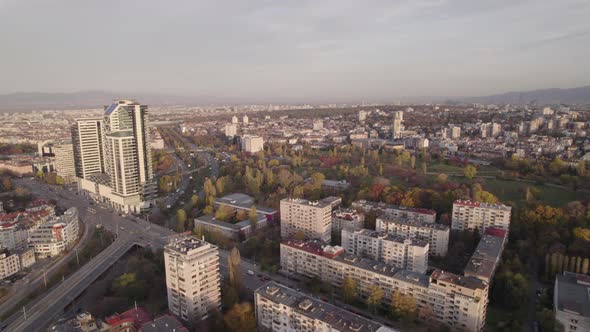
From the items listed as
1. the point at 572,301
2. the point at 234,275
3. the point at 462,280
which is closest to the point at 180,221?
the point at 234,275

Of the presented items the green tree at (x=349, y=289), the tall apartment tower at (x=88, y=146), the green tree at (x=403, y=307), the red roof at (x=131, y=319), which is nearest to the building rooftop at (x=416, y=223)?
the green tree at (x=349, y=289)

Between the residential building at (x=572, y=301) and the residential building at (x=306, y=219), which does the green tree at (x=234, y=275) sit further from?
the residential building at (x=572, y=301)

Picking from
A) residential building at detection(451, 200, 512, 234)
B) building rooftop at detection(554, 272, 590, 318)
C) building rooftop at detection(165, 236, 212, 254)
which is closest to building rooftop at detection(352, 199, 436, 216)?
residential building at detection(451, 200, 512, 234)

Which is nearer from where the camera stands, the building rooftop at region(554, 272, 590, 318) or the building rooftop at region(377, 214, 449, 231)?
the building rooftop at region(554, 272, 590, 318)

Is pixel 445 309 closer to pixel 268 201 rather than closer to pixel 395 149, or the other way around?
pixel 268 201

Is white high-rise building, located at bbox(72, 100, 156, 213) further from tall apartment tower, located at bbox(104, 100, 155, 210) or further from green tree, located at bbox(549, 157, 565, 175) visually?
green tree, located at bbox(549, 157, 565, 175)

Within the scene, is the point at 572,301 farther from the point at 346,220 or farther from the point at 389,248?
the point at 346,220

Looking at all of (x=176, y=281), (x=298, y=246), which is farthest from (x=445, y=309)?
(x=176, y=281)
